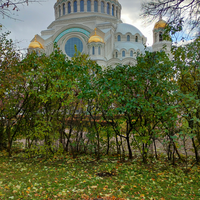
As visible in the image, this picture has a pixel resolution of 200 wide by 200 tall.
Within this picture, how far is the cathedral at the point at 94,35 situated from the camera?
30.0m

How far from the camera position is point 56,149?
6480mm

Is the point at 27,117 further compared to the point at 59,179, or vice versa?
the point at 27,117

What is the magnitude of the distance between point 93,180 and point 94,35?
26.5 m

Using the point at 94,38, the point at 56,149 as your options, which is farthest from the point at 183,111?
the point at 94,38

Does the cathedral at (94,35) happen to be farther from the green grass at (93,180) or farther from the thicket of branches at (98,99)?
the green grass at (93,180)

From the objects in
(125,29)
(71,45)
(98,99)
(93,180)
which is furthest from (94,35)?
(93,180)

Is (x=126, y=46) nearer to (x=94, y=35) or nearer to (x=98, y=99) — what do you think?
(x=94, y=35)

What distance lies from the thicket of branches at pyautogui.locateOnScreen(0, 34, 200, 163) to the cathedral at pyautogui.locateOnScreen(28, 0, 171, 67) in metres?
21.5

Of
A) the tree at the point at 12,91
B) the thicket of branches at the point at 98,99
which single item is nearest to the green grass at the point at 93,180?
the thicket of branches at the point at 98,99

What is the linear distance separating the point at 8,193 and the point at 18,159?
8.85 feet

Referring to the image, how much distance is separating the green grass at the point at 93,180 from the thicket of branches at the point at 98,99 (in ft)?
1.57

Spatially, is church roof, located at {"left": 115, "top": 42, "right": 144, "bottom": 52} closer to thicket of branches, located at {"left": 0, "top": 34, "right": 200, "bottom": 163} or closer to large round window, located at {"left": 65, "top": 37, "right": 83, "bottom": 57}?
large round window, located at {"left": 65, "top": 37, "right": 83, "bottom": 57}

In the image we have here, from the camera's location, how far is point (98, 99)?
5.64m

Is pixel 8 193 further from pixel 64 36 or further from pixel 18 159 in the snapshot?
pixel 64 36
